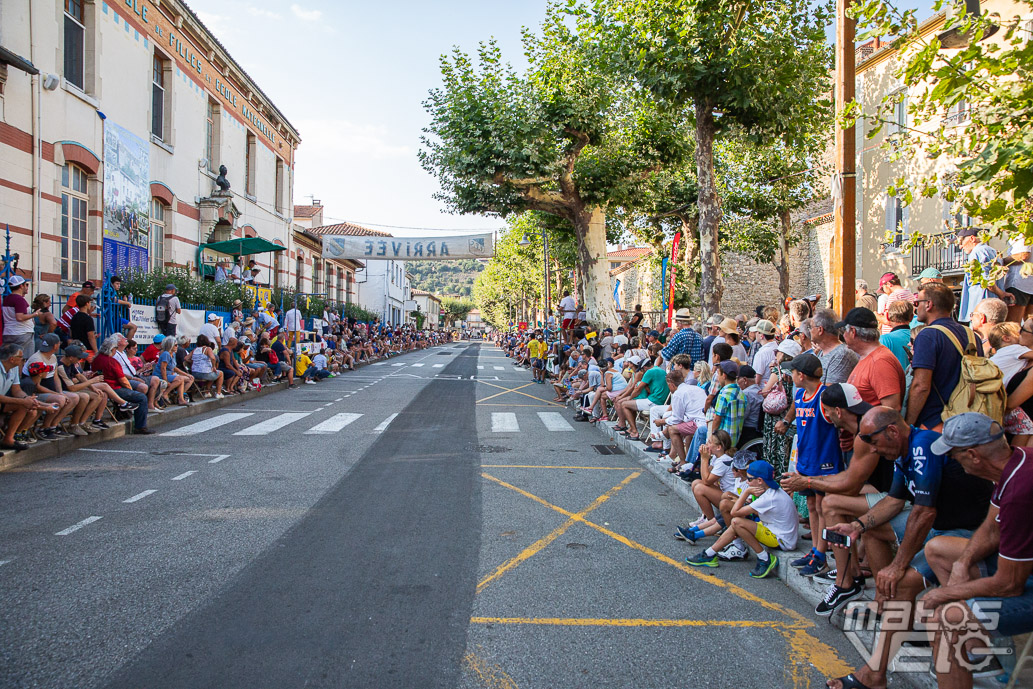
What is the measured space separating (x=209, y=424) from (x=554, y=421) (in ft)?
21.3

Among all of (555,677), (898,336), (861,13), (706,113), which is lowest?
(555,677)

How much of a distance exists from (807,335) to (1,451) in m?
9.29

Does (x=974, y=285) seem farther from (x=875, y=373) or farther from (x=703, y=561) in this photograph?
(x=703, y=561)

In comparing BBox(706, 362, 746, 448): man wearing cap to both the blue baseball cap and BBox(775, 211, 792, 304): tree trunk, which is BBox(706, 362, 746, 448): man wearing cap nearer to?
the blue baseball cap

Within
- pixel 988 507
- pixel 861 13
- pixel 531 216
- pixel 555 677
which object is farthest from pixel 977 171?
pixel 531 216

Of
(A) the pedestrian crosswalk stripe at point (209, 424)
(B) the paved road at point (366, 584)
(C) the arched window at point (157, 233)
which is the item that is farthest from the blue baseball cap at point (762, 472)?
(C) the arched window at point (157, 233)

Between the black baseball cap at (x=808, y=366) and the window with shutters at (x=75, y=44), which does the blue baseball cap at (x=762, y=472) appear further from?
the window with shutters at (x=75, y=44)

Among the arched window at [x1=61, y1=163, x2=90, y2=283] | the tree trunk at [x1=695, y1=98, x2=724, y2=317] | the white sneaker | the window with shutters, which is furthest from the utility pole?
the window with shutters

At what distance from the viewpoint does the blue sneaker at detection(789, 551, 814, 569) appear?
4.97 metres

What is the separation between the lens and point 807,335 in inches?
296

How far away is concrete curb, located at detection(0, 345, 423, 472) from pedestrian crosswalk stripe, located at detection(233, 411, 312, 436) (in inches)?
61.5

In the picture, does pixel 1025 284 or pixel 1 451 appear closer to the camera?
pixel 1025 284

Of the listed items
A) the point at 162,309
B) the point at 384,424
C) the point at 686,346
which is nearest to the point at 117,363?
the point at 162,309

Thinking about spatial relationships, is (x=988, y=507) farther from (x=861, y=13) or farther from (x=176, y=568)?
(x=176, y=568)
